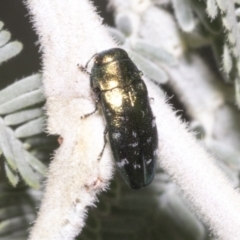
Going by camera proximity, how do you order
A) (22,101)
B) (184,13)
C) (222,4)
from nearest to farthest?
1. (222,4)
2. (22,101)
3. (184,13)

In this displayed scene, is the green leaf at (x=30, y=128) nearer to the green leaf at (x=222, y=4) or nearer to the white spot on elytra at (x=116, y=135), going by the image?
the white spot on elytra at (x=116, y=135)

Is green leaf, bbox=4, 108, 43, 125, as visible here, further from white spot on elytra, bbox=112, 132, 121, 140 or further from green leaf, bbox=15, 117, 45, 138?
white spot on elytra, bbox=112, 132, 121, 140

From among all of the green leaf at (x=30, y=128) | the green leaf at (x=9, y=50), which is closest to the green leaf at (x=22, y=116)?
the green leaf at (x=30, y=128)

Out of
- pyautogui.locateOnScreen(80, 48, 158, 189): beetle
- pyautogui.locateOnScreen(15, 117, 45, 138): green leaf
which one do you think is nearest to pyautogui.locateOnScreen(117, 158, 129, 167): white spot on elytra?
pyautogui.locateOnScreen(80, 48, 158, 189): beetle

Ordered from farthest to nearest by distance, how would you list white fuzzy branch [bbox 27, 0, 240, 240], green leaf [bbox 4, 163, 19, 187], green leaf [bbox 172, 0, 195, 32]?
green leaf [bbox 172, 0, 195, 32], green leaf [bbox 4, 163, 19, 187], white fuzzy branch [bbox 27, 0, 240, 240]

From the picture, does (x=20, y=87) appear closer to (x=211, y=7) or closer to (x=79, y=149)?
(x=79, y=149)

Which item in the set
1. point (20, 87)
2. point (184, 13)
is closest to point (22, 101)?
point (20, 87)

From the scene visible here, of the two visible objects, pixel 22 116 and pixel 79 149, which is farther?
pixel 22 116

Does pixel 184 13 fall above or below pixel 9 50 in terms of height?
below
